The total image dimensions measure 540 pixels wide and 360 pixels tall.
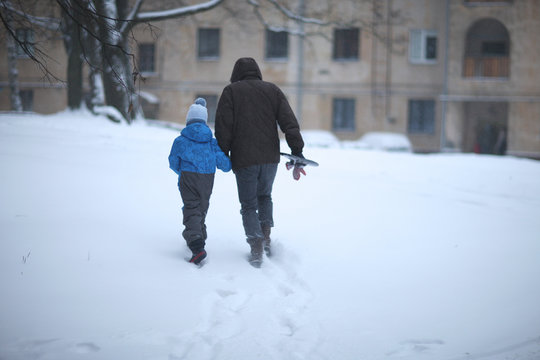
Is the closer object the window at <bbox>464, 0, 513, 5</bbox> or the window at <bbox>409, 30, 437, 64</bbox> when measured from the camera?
the window at <bbox>464, 0, 513, 5</bbox>

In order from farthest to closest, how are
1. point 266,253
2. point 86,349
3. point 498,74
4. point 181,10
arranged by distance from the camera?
1. point 498,74
2. point 181,10
3. point 266,253
4. point 86,349

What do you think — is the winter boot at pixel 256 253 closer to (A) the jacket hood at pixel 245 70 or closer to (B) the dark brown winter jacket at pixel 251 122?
(B) the dark brown winter jacket at pixel 251 122

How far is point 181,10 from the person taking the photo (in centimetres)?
1525

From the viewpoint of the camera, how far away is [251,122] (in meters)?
5.31

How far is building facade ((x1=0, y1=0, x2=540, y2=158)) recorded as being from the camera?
2828cm

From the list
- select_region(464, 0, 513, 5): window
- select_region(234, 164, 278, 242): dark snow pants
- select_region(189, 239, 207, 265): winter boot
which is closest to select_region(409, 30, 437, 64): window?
select_region(464, 0, 513, 5): window

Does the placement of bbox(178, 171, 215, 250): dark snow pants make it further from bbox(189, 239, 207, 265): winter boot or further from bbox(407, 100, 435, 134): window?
bbox(407, 100, 435, 134): window

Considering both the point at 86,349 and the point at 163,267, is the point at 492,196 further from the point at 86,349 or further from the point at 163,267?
the point at 86,349

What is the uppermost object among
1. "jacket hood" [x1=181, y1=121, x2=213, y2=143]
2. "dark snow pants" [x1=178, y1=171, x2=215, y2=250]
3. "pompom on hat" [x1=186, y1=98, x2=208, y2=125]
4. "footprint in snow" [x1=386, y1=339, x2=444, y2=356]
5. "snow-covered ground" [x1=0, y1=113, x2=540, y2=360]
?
"pompom on hat" [x1=186, y1=98, x2=208, y2=125]

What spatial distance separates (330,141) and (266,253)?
15.8 meters

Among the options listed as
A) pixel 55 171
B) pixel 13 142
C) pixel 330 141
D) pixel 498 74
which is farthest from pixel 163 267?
pixel 498 74

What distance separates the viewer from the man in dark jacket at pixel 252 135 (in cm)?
527

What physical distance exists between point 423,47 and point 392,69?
1815 millimetres

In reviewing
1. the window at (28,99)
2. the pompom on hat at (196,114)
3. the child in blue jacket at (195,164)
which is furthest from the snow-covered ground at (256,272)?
the window at (28,99)
